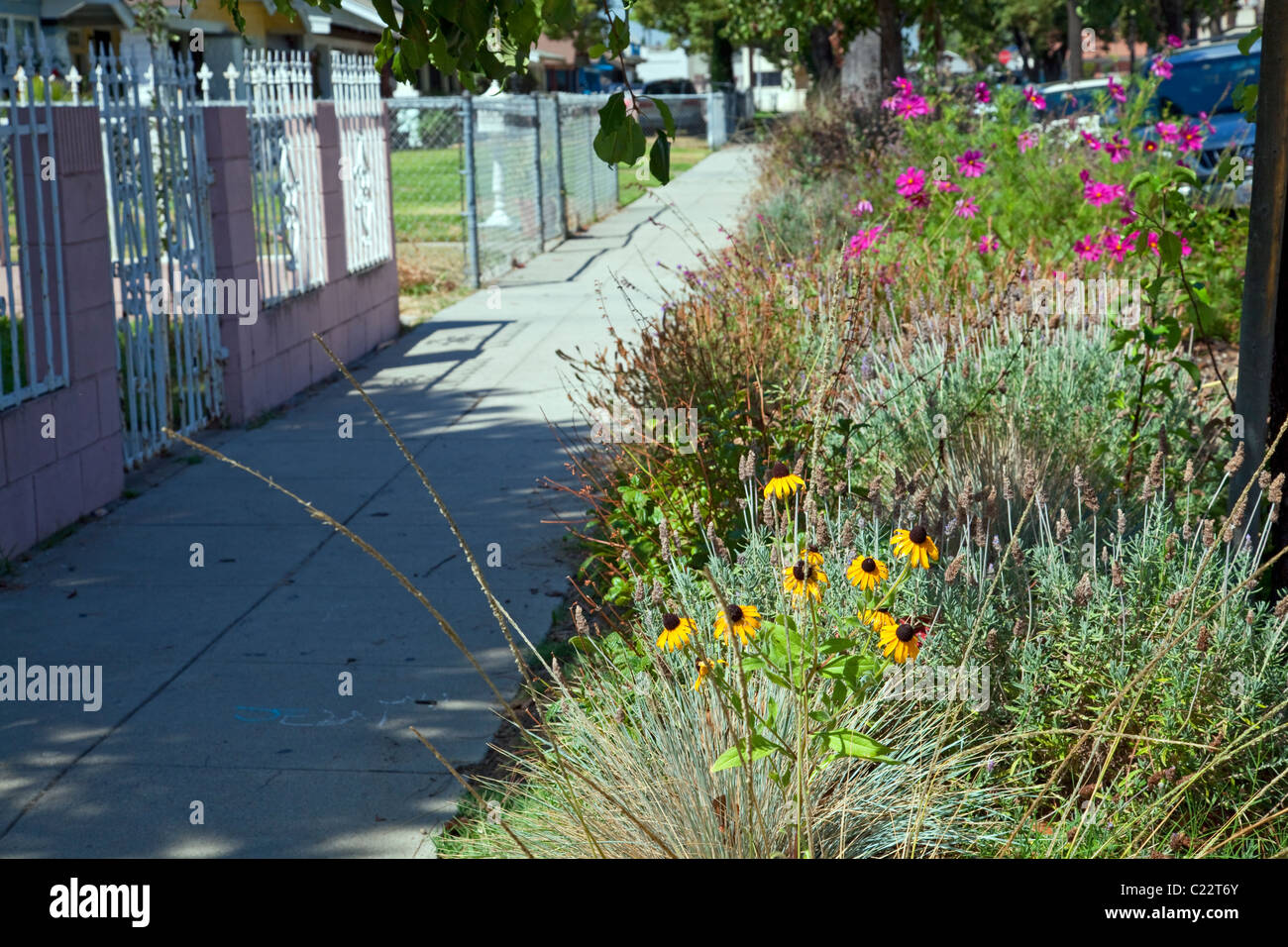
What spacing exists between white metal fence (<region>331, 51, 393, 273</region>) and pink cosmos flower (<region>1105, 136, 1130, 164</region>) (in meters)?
5.59

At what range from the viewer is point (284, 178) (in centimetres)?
966

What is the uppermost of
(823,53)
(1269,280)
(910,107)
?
(823,53)

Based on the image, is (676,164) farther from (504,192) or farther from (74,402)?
(74,402)

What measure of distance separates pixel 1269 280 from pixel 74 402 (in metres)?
5.20

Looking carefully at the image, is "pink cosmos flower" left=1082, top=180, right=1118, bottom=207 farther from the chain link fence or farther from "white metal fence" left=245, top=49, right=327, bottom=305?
the chain link fence

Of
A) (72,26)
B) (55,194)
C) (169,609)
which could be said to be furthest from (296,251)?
(72,26)

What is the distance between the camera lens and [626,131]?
3.05 meters

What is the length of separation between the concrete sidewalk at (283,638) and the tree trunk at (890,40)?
11.2 meters

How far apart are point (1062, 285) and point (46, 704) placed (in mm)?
4922

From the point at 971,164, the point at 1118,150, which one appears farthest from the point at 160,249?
the point at 1118,150

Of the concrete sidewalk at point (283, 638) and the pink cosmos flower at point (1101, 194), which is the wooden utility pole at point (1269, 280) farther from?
the pink cosmos flower at point (1101, 194)

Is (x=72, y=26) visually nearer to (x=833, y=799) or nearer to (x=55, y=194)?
(x=55, y=194)

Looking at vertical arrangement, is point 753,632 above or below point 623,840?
above

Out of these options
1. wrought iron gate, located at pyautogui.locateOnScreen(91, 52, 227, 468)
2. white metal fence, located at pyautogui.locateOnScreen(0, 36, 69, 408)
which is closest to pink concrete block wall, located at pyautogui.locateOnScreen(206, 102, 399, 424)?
wrought iron gate, located at pyautogui.locateOnScreen(91, 52, 227, 468)
